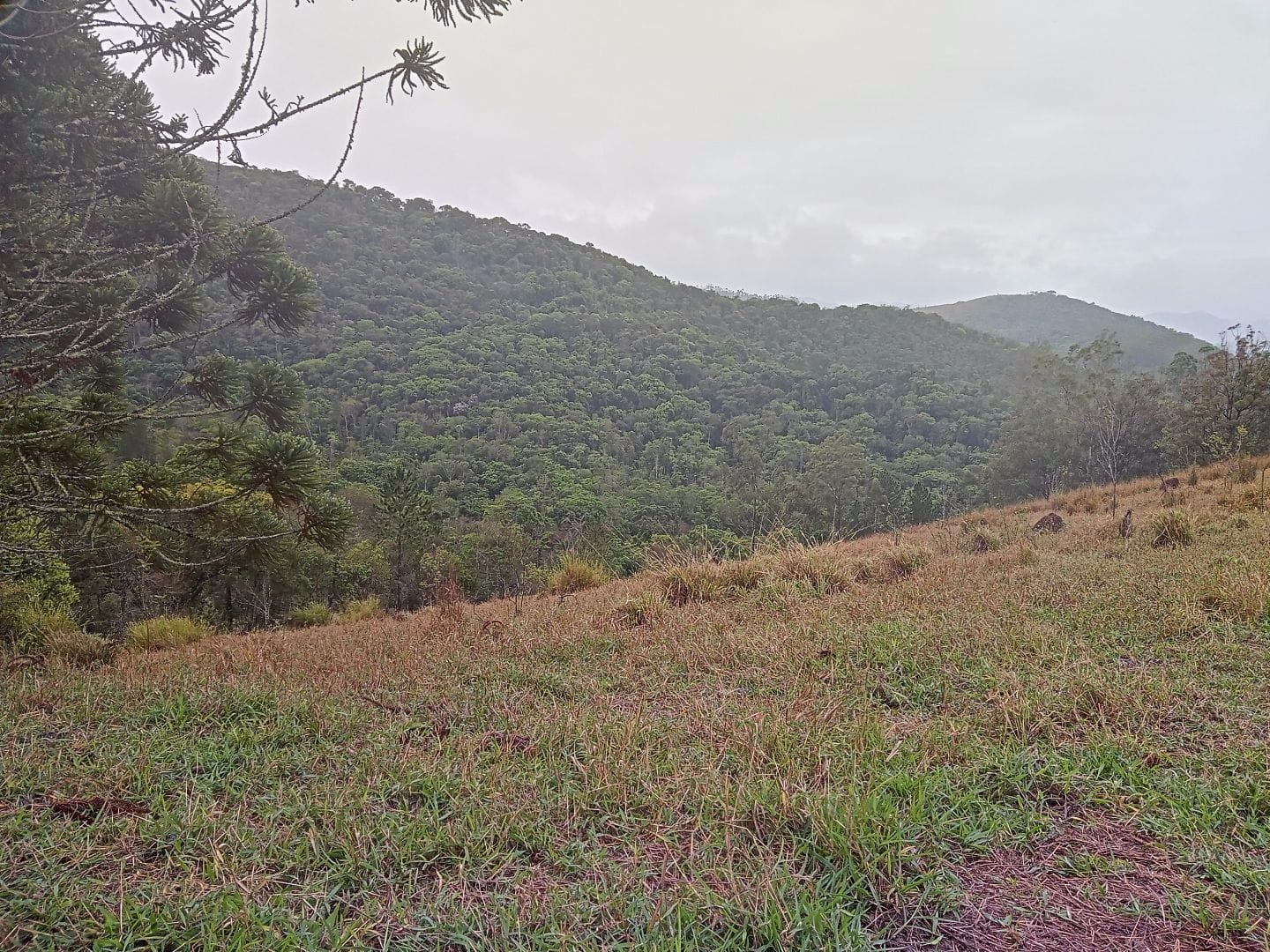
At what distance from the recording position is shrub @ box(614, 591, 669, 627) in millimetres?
4586

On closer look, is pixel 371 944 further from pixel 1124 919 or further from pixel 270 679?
pixel 270 679

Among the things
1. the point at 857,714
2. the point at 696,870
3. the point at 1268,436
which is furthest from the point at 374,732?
the point at 1268,436

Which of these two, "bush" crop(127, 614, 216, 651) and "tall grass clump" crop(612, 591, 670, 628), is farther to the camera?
"bush" crop(127, 614, 216, 651)

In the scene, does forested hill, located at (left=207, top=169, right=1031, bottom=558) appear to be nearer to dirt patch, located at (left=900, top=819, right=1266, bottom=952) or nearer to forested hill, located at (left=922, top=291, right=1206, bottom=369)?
forested hill, located at (left=922, top=291, right=1206, bottom=369)

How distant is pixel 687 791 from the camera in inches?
74.7

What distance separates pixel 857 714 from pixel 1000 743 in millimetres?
465

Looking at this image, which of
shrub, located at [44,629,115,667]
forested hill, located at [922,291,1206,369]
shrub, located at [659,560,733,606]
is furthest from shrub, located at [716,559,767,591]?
forested hill, located at [922,291,1206,369]

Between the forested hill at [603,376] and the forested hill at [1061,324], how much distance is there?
77.1ft

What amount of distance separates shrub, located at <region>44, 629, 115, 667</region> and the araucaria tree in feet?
2.17

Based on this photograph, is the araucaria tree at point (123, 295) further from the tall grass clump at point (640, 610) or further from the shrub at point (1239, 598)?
the shrub at point (1239, 598)

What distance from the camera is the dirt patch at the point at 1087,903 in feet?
4.32

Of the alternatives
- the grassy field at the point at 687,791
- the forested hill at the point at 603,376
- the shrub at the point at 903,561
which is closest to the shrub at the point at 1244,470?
the shrub at the point at 903,561

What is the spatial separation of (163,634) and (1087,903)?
30.5 ft

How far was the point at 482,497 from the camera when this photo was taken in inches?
2093
